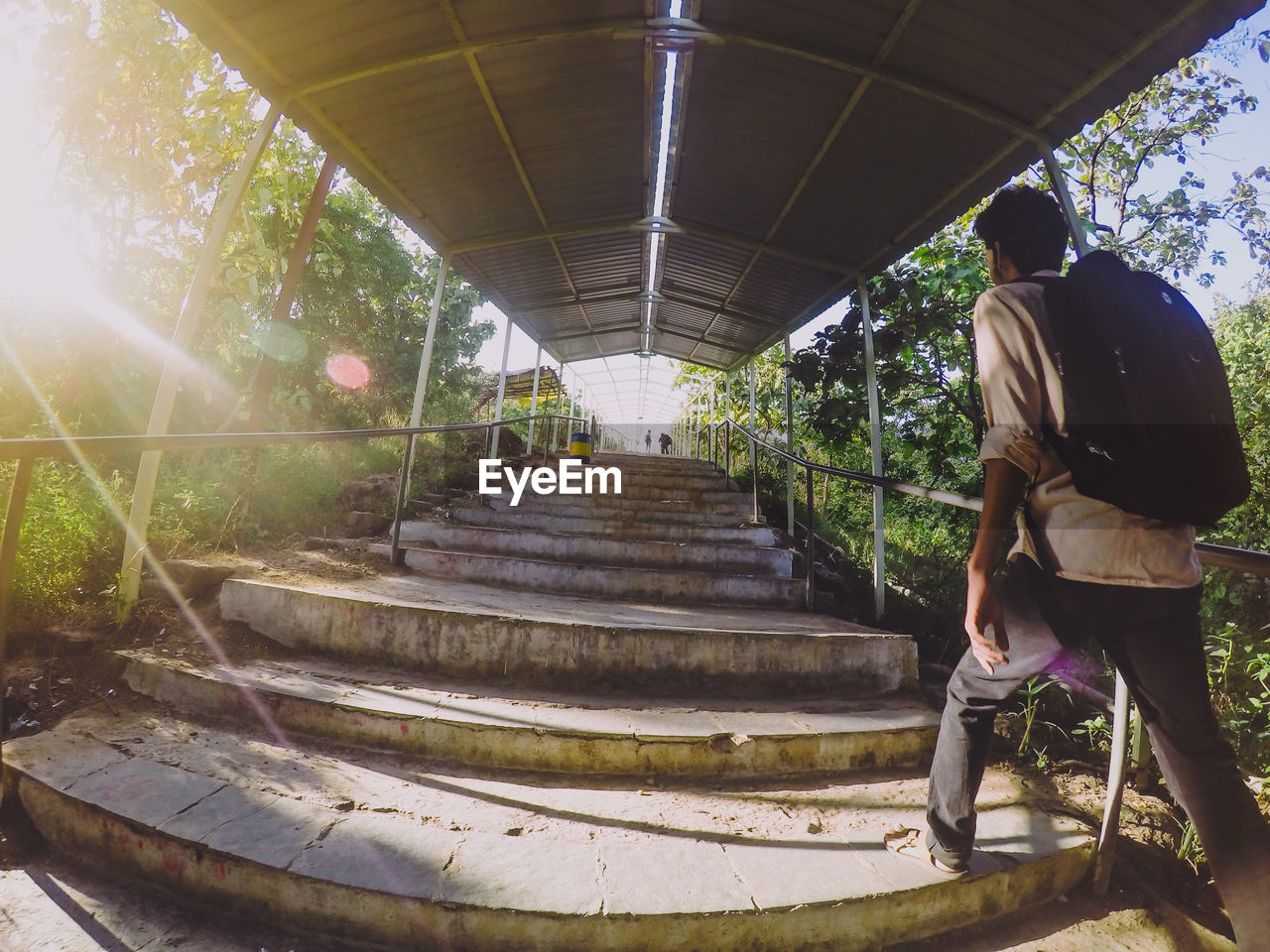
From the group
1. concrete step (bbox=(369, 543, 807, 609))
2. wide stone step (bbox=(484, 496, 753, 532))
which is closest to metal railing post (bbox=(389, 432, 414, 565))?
concrete step (bbox=(369, 543, 807, 609))

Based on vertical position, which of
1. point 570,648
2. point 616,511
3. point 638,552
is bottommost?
point 570,648

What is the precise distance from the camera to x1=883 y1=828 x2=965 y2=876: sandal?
5.45ft

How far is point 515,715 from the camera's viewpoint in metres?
2.25

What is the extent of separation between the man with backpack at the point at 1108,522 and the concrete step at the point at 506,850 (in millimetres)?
731

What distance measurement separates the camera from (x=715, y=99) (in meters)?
3.30

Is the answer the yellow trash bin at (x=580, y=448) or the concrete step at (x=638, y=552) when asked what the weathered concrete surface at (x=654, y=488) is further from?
the concrete step at (x=638, y=552)

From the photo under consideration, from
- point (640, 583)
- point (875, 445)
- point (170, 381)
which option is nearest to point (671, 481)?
point (640, 583)

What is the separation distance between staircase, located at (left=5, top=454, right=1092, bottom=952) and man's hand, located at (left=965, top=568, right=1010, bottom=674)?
79 cm

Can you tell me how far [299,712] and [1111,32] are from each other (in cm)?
447

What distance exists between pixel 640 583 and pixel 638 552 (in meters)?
0.49

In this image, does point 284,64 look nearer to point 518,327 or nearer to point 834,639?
point 834,639

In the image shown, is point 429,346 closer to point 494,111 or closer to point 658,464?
point 494,111

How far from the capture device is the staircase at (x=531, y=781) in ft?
4.91

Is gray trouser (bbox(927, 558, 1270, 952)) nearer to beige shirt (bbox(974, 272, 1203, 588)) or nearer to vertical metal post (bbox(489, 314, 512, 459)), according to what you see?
beige shirt (bbox(974, 272, 1203, 588))
